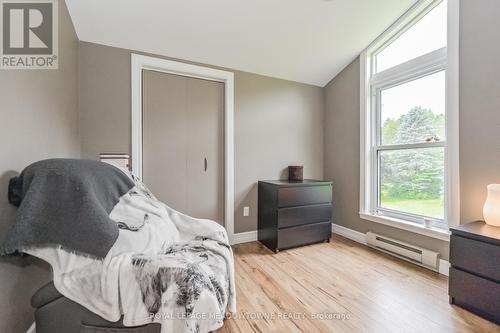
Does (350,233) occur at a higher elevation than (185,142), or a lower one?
lower

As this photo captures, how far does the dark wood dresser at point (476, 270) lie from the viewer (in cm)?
132

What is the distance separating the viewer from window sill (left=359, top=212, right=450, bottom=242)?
1.92 metres

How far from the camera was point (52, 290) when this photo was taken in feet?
2.82

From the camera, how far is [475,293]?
139 centimetres

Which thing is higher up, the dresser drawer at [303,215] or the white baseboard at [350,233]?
the dresser drawer at [303,215]

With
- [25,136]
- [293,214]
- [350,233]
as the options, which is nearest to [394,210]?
[350,233]

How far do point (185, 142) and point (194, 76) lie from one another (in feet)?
2.44

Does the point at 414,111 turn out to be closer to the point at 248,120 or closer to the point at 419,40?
the point at 419,40

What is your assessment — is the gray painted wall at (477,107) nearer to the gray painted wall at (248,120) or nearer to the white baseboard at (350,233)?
the white baseboard at (350,233)

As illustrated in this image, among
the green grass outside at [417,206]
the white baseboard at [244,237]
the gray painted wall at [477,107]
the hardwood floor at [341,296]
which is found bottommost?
the hardwood floor at [341,296]

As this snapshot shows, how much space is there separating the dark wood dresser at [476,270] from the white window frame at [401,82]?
0.48 metres

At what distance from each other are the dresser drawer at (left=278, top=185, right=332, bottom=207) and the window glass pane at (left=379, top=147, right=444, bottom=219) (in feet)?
2.17

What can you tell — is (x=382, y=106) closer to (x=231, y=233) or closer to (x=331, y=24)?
(x=331, y=24)

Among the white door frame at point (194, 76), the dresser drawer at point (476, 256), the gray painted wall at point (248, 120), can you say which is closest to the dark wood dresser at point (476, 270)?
the dresser drawer at point (476, 256)
